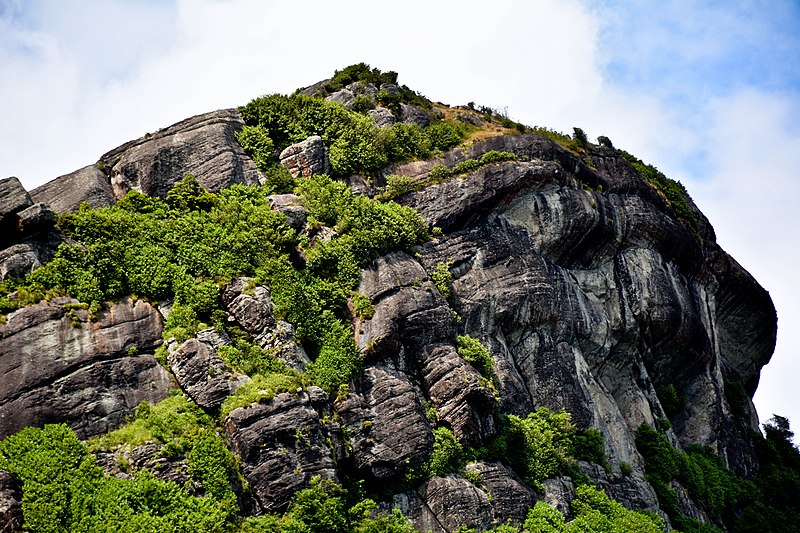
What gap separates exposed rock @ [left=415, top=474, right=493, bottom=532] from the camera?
111 feet

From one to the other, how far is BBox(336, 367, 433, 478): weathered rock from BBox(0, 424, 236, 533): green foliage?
20.5 ft

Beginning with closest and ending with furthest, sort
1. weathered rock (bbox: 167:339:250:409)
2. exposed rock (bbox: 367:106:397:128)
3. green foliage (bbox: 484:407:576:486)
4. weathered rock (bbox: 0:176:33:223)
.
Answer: weathered rock (bbox: 167:339:250:409)
weathered rock (bbox: 0:176:33:223)
green foliage (bbox: 484:407:576:486)
exposed rock (bbox: 367:106:397:128)

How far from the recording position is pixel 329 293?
39.6 meters

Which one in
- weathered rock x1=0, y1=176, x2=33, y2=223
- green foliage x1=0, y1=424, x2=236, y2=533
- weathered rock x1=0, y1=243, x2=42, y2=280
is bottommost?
green foliage x1=0, y1=424, x2=236, y2=533

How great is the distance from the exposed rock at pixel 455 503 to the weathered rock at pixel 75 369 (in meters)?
11.0

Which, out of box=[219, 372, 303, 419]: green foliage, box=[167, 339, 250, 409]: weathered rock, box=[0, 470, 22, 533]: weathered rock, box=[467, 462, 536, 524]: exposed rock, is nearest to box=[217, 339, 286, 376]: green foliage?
box=[167, 339, 250, 409]: weathered rock

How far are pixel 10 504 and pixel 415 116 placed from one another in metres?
33.3

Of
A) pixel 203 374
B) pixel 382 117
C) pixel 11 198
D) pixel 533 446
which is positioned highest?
pixel 382 117

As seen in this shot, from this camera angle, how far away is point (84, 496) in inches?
1136

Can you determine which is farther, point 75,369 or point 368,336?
point 368,336

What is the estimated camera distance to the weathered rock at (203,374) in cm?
3294

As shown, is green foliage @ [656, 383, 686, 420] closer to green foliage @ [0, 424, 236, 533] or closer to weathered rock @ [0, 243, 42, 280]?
green foliage @ [0, 424, 236, 533]

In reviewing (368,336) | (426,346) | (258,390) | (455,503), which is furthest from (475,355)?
(258,390)

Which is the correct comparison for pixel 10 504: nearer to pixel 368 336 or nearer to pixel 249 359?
pixel 249 359
